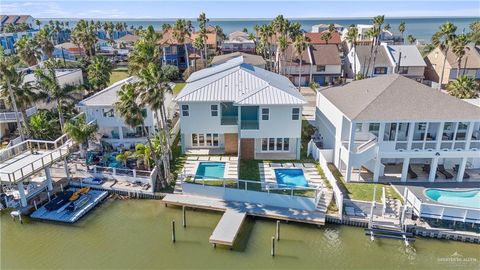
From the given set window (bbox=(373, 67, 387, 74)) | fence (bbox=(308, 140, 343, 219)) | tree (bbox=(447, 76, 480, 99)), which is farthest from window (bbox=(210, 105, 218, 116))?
window (bbox=(373, 67, 387, 74))

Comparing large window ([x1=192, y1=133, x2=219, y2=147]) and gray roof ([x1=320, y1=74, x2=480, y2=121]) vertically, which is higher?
gray roof ([x1=320, y1=74, x2=480, y2=121])

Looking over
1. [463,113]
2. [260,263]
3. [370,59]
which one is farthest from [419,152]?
[370,59]

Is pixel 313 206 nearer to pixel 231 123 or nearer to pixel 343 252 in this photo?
pixel 343 252

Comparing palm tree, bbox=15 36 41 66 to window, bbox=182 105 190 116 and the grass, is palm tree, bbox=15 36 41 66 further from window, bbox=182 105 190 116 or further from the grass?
window, bbox=182 105 190 116

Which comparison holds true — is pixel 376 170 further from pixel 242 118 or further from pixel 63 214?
pixel 63 214

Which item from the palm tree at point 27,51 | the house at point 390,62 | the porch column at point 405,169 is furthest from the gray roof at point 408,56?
the palm tree at point 27,51
